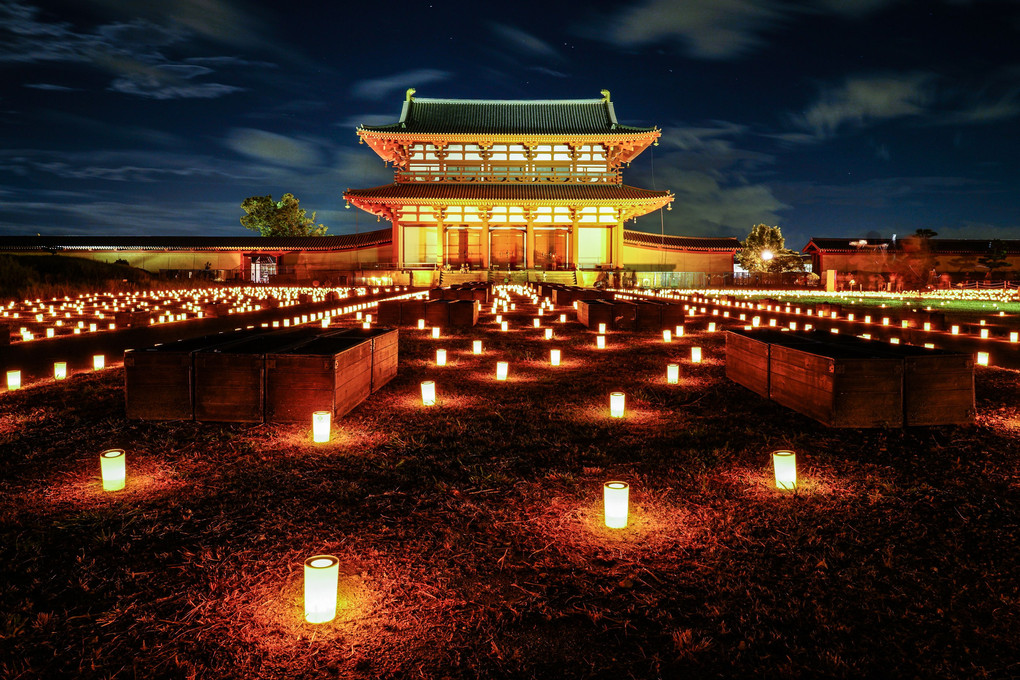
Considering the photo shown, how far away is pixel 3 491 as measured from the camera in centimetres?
328

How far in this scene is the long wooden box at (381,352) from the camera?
5.89 metres

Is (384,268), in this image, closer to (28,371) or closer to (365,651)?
(28,371)

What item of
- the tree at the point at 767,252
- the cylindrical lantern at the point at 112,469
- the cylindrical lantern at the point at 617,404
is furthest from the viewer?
the tree at the point at 767,252

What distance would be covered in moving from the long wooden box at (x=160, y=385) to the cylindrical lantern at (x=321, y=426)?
1.28 m

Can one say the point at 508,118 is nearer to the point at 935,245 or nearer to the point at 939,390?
the point at 935,245

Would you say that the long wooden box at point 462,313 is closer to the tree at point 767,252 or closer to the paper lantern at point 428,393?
the paper lantern at point 428,393

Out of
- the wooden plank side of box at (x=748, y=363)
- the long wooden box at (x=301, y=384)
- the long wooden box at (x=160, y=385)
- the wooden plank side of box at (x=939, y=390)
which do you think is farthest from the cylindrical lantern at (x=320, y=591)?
the wooden plank side of box at (x=748, y=363)

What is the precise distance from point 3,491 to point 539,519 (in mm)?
3085

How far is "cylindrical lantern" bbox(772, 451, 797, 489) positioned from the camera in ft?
11.0

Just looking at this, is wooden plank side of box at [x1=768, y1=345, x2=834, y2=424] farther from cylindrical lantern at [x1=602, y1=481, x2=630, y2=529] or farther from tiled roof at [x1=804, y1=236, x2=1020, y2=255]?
tiled roof at [x1=804, y1=236, x2=1020, y2=255]

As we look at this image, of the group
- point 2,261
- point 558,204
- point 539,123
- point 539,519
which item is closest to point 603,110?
point 539,123

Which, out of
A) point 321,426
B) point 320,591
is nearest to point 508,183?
point 321,426

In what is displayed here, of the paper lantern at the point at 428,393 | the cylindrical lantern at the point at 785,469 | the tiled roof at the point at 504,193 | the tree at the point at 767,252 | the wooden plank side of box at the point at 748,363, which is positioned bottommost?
the cylindrical lantern at the point at 785,469

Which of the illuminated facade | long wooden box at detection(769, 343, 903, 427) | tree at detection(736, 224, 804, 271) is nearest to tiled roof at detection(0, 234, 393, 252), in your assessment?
the illuminated facade
